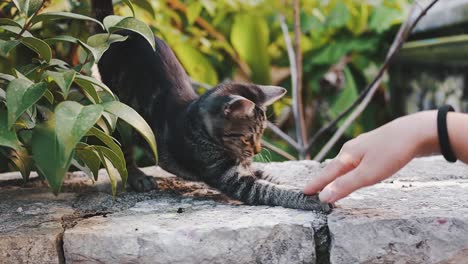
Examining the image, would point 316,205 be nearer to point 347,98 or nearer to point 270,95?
point 270,95

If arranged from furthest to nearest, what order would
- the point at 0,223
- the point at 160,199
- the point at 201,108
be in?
the point at 201,108, the point at 160,199, the point at 0,223

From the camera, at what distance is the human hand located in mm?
1541

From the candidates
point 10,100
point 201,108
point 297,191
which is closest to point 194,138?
point 201,108

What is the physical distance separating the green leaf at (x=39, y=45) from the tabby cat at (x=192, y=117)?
0.58 m

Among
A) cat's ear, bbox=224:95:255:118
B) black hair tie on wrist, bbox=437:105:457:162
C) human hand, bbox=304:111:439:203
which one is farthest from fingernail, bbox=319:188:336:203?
cat's ear, bbox=224:95:255:118

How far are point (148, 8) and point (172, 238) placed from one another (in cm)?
106

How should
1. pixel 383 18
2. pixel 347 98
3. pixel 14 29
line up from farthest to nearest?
pixel 347 98
pixel 383 18
pixel 14 29

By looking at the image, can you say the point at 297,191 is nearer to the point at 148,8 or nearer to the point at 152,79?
the point at 152,79

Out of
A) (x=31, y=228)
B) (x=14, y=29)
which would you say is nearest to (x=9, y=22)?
(x=14, y=29)

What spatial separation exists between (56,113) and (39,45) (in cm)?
32

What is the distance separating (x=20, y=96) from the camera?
1547mm

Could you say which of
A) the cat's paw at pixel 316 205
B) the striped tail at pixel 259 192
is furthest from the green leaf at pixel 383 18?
the cat's paw at pixel 316 205

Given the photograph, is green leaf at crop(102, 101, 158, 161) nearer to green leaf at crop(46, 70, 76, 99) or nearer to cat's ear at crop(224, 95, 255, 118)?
green leaf at crop(46, 70, 76, 99)

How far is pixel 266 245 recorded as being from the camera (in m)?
1.62
